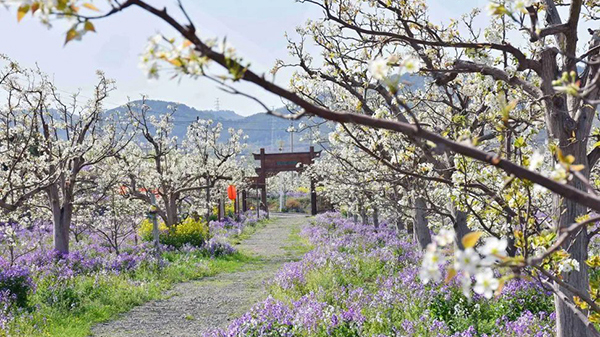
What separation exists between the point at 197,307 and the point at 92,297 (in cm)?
218

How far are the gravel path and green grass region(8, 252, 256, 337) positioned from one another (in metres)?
0.28

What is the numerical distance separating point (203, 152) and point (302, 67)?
16.3 meters

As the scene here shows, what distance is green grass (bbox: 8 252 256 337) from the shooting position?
7.84 meters

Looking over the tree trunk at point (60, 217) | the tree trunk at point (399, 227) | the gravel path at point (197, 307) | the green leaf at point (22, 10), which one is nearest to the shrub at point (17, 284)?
the gravel path at point (197, 307)

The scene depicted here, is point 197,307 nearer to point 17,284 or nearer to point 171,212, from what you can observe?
point 17,284

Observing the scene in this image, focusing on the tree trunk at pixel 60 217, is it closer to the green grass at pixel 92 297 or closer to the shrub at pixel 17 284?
the green grass at pixel 92 297

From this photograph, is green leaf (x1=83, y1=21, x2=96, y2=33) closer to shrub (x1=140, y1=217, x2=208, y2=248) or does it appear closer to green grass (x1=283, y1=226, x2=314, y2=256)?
shrub (x1=140, y1=217, x2=208, y2=248)

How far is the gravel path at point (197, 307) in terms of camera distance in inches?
322

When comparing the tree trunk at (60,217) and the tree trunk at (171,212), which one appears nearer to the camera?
the tree trunk at (60,217)

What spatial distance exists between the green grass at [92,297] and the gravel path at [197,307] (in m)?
0.28

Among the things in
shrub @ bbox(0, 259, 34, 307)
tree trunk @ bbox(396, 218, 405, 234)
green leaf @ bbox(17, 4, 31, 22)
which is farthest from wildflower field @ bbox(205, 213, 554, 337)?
tree trunk @ bbox(396, 218, 405, 234)

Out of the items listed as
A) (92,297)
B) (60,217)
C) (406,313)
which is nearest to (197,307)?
(92,297)

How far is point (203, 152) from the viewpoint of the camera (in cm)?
2188

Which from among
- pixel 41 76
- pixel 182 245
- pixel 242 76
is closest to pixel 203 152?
pixel 182 245
